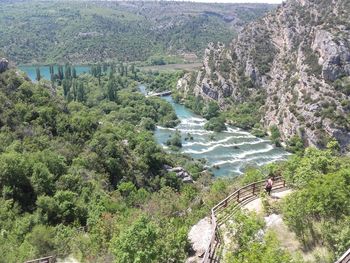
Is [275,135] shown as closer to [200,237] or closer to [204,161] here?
[204,161]

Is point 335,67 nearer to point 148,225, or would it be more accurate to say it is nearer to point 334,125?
point 334,125

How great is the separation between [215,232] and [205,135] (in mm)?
119798

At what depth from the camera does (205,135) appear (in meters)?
143

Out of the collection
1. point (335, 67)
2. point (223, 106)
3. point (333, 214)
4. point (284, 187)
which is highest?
point (333, 214)

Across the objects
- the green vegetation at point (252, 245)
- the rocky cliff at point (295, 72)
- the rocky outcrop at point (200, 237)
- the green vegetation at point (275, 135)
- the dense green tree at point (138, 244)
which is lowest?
the green vegetation at point (275, 135)

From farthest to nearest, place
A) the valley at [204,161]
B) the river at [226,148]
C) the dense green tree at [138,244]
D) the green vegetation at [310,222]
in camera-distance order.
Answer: the river at [226,148]
the valley at [204,161]
the green vegetation at [310,222]
the dense green tree at [138,244]

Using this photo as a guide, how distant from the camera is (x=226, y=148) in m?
130

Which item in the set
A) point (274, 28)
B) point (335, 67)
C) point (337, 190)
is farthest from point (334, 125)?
point (337, 190)

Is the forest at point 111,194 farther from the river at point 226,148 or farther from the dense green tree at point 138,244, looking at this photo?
the river at point 226,148

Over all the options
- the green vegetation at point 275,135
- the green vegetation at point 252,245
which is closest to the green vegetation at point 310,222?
the green vegetation at point 252,245

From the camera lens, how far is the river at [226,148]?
115375mm

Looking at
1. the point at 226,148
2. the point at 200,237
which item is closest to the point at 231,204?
the point at 200,237

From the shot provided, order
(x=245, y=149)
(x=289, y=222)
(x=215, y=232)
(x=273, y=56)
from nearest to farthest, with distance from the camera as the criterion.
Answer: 1. (x=215, y=232)
2. (x=289, y=222)
3. (x=245, y=149)
4. (x=273, y=56)

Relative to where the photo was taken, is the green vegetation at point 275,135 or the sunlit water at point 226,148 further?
the green vegetation at point 275,135
